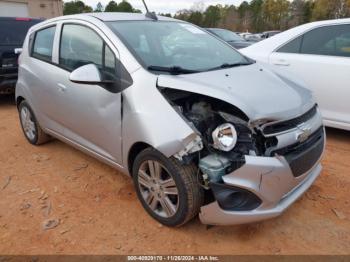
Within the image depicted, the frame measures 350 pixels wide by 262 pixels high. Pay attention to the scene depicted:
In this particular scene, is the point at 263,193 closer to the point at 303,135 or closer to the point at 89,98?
the point at 303,135

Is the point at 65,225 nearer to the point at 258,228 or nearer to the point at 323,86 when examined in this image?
the point at 258,228

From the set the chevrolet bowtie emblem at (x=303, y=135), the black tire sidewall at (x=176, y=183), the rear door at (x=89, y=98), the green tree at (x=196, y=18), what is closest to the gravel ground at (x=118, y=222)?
the black tire sidewall at (x=176, y=183)

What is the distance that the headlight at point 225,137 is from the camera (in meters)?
A: 2.25

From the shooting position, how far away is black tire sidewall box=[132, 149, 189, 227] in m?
2.39

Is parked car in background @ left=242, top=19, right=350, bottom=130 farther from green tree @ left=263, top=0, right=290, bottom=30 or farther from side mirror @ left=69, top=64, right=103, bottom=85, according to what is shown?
green tree @ left=263, top=0, right=290, bottom=30

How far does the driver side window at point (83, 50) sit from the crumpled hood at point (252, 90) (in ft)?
2.09

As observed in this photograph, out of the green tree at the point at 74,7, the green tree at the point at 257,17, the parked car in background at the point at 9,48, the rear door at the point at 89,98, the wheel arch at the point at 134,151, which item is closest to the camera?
the wheel arch at the point at 134,151

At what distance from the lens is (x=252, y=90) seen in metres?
2.48

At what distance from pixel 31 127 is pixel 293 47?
147 inches

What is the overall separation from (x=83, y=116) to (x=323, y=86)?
9.94 ft

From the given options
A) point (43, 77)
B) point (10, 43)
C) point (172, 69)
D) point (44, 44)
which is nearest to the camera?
point (172, 69)

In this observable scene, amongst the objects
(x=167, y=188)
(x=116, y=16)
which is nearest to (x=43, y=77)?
(x=116, y=16)

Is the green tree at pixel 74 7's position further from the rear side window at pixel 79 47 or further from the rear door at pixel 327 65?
the rear side window at pixel 79 47

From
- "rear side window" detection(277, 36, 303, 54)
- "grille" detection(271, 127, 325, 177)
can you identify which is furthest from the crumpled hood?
"rear side window" detection(277, 36, 303, 54)
